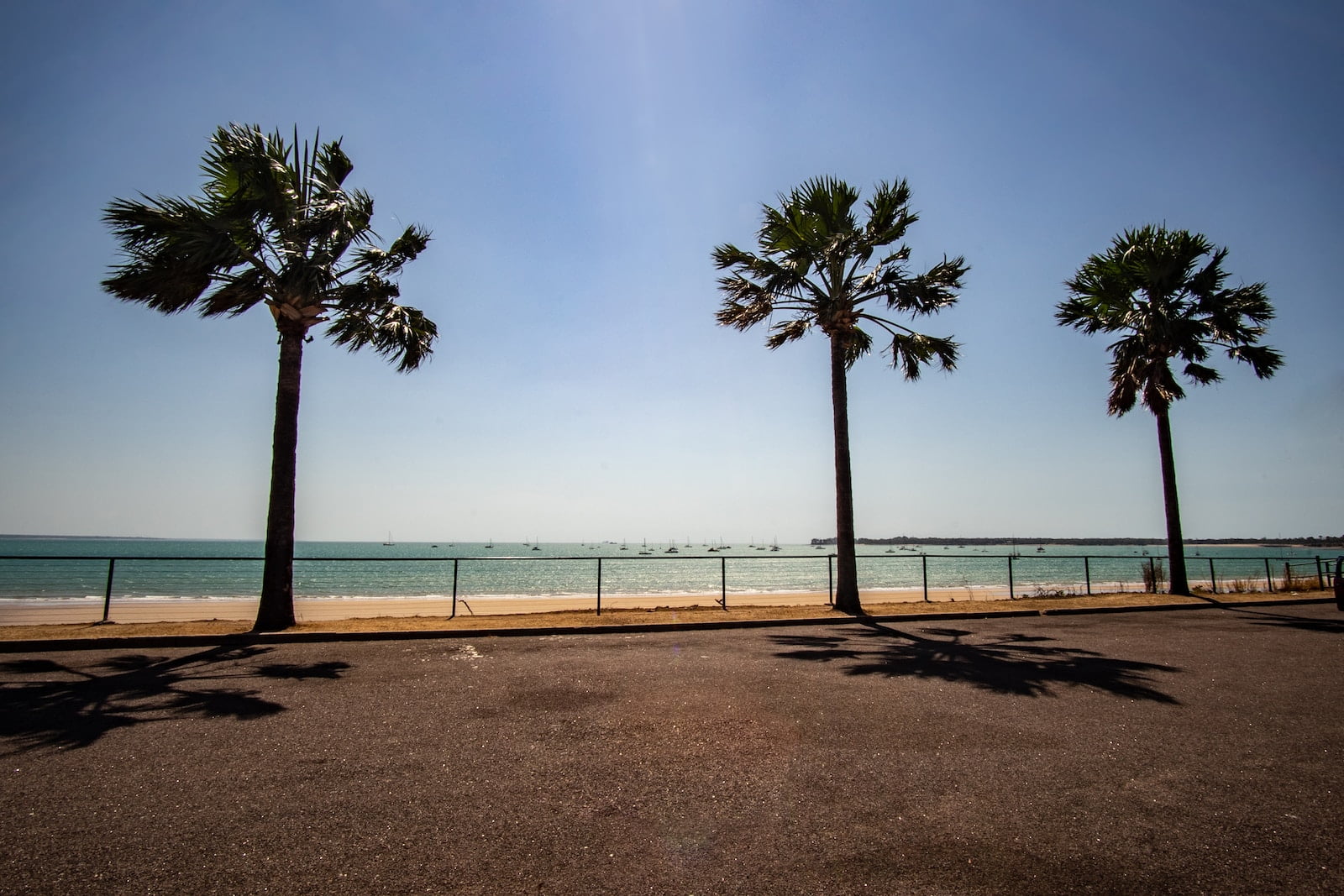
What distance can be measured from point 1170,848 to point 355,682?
23.4 ft

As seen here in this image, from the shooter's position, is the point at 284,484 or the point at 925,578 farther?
the point at 925,578

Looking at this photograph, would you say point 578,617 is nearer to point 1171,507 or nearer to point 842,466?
point 842,466

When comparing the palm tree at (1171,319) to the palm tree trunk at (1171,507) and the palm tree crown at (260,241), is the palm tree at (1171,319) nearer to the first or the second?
the palm tree trunk at (1171,507)

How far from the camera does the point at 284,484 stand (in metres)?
12.4

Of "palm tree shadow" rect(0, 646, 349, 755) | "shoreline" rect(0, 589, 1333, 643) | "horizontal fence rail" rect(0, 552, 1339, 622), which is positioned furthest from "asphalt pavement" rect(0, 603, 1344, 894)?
"shoreline" rect(0, 589, 1333, 643)

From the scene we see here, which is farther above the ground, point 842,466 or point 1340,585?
point 842,466

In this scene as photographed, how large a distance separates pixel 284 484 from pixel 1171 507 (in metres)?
22.7

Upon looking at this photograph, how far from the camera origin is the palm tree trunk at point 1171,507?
18.7 m

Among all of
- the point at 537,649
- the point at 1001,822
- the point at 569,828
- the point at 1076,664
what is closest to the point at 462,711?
the point at 569,828

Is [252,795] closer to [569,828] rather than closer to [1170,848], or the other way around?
[569,828]

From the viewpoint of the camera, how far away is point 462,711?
6031 millimetres

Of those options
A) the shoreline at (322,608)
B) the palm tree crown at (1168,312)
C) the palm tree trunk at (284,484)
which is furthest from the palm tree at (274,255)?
the palm tree crown at (1168,312)

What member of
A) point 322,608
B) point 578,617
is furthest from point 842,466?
point 322,608

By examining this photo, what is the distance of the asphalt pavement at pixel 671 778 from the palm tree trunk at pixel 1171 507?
1199cm
